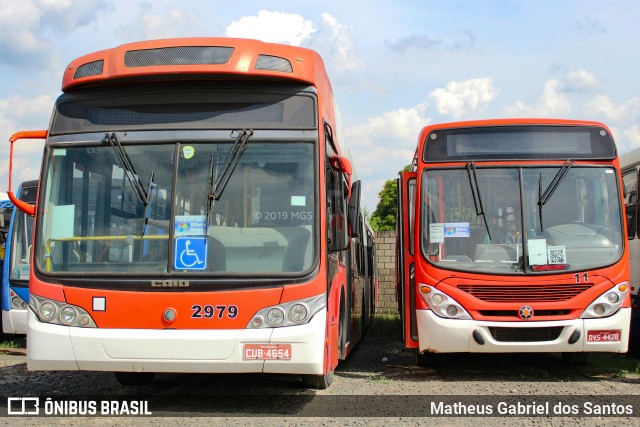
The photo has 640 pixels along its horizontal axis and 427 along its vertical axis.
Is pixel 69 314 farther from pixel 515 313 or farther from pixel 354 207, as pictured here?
pixel 515 313

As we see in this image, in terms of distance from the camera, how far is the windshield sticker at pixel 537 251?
8.67m

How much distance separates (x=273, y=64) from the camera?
6965 mm

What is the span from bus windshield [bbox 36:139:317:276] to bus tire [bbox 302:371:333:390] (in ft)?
5.51

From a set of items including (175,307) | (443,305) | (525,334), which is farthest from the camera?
(443,305)

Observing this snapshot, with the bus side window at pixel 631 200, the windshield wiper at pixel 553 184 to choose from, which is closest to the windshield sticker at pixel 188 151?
the windshield wiper at pixel 553 184

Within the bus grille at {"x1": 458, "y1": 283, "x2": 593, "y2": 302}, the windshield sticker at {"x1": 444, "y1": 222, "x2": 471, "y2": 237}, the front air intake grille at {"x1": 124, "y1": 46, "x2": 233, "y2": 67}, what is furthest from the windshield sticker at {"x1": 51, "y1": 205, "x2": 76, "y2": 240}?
the bus grille at {"x1": 458, "y1": 283, "x2": 593, "y2": 302}

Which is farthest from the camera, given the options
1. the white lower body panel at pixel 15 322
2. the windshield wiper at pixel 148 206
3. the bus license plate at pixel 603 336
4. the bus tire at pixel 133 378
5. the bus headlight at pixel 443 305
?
the white lower body panel at pixel 15 322

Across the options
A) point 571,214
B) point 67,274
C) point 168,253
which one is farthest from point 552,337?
point 67,274

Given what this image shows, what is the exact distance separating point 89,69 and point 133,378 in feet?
10.9

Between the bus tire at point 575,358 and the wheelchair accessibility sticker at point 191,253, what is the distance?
220 inches

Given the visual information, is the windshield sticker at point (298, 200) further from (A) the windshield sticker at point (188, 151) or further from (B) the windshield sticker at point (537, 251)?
(B) the windshield sticker at point (537, 251)

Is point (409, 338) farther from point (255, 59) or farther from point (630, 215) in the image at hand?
point (255, 59)

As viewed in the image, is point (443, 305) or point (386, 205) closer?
point (443, 305)

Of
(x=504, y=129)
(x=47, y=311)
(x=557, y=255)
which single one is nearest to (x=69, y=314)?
(x=47, y=311)
